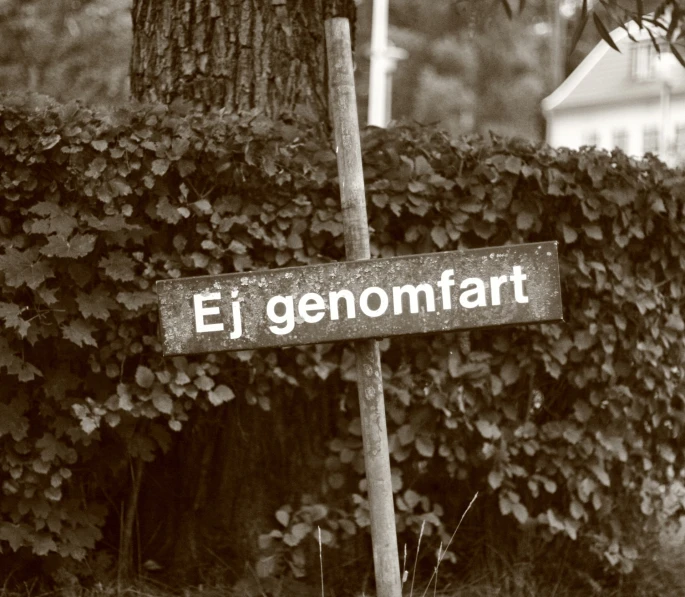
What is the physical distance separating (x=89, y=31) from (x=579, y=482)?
7.60 metres

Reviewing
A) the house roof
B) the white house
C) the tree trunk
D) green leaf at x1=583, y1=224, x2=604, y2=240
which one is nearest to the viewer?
green leaf at x1=583, y1=224, x2=604, y2=240

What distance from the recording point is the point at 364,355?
2645mm

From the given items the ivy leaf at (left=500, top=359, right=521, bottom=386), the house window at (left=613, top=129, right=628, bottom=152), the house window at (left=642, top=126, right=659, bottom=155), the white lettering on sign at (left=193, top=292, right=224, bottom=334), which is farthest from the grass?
the house window at (left=613, top=129, right=628, bottom=152)

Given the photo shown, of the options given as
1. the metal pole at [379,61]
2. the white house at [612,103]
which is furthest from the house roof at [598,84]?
the metal pole at [379,61]

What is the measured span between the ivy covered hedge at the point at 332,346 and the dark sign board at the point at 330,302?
850 mm

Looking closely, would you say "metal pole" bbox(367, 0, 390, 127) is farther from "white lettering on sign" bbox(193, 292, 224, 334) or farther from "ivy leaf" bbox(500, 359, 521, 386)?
"white lettering on sign" bbox(193, 292, 224, 334)

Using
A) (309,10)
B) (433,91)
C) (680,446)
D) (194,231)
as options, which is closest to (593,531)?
(680,446)

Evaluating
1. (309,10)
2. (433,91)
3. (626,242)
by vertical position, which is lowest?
(626,242)

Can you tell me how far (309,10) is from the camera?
3.92 metres

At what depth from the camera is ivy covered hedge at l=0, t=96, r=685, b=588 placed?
3.35 metres

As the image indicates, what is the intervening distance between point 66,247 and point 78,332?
0.97ft

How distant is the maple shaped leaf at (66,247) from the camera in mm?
3270

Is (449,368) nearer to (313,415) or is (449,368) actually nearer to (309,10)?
(313,415)

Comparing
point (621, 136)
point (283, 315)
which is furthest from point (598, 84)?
point (283, 315)
